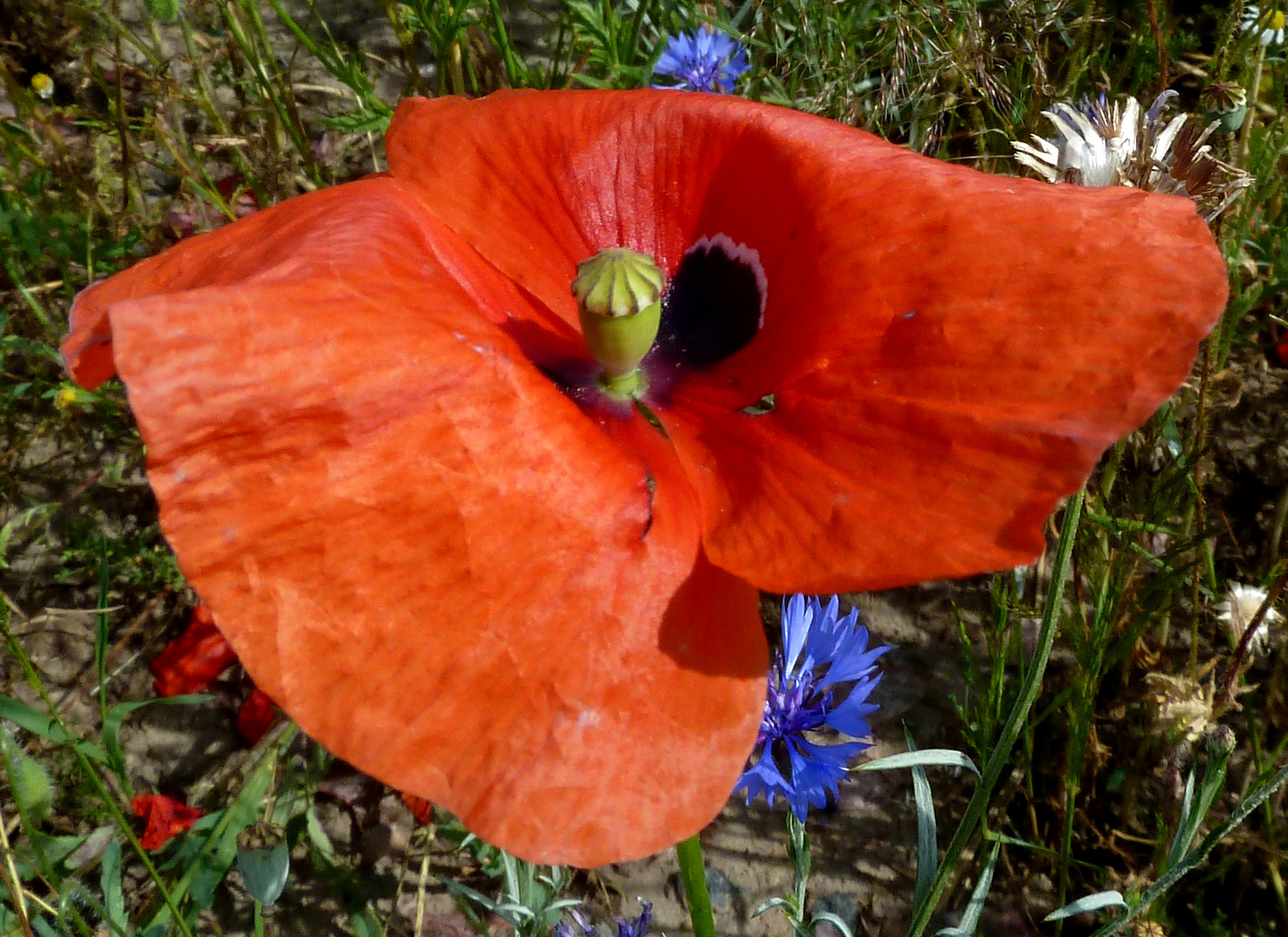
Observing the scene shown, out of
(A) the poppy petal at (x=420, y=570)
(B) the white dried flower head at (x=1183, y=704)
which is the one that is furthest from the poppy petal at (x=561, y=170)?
(B) the white dried flower head at (x=1183, y=704)

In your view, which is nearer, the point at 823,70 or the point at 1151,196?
the point at 1151,196

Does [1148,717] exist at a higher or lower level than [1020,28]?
lower

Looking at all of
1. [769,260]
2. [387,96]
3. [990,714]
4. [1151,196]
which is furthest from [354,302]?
[387,96]

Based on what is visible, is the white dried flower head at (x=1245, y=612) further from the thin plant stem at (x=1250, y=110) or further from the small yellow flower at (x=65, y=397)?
the small yellow flower at (x=65, y=397)

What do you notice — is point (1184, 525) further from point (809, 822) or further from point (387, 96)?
point (387, 96)

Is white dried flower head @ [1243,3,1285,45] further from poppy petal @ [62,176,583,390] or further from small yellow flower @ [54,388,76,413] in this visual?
small yellow flower @ [54,388,76,413]

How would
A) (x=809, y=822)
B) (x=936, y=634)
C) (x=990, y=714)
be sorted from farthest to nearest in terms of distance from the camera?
(x=936, y=634), (x=809, y=822), (x=990, y=714)

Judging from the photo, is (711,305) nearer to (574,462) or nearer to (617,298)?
(617,298)
